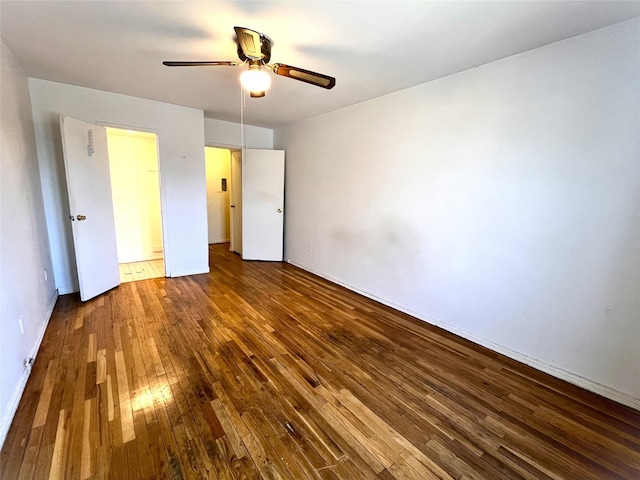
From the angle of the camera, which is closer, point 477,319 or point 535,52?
point 535,52

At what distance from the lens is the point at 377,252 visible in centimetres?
347

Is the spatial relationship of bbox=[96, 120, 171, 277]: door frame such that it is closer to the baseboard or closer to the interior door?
the interior door

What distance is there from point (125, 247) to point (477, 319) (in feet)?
17.9

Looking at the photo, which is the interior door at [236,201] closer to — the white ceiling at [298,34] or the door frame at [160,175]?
the door frame at [160,175]

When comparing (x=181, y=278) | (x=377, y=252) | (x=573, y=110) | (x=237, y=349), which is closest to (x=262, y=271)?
(x=181, y=278)

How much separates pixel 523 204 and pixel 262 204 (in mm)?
3953

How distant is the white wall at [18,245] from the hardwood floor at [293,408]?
16 cm

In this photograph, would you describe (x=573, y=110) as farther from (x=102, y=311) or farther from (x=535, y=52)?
(x=102, y=311)

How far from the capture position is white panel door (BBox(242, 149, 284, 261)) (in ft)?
16.5

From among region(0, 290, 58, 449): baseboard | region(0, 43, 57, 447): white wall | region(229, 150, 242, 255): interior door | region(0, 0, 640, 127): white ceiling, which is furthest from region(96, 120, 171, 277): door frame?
region(0, 290, 58, 449): baseboard

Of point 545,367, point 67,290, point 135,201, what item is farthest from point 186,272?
point 545,367

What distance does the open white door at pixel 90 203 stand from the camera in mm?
3008

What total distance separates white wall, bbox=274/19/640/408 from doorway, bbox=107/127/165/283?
373cm

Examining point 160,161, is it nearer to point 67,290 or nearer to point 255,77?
point 67,290
